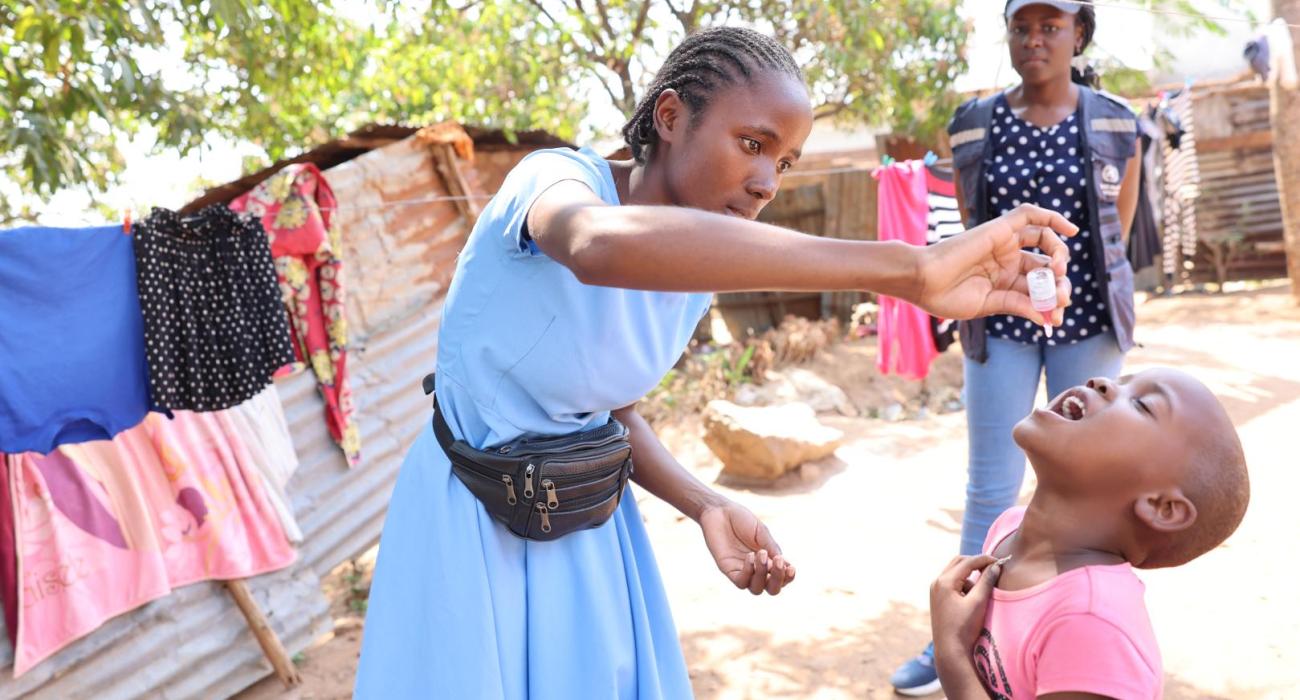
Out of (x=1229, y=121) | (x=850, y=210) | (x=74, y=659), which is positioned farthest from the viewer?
(x=1229, y=121)

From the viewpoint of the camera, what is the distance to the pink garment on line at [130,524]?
331 centimetres

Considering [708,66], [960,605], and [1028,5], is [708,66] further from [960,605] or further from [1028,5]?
[1028,5]

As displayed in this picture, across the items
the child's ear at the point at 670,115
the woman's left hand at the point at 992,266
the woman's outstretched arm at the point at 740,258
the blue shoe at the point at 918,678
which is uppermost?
the child's ear at the point at 670,115

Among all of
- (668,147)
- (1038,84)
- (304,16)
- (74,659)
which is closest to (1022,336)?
(1038,84)

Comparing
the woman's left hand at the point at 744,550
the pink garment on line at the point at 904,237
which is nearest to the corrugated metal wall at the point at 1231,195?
the pink garment on line at the point at 904,237

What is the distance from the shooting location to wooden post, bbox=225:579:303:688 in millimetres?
3912

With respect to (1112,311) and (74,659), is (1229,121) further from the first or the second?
(74,659)

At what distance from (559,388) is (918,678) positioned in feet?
7.43

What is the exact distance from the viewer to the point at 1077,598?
60.1 inches

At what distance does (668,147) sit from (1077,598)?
953 mm

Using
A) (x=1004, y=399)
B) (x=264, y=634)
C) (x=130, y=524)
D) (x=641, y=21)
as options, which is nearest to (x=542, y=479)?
(x=1004, y=399)

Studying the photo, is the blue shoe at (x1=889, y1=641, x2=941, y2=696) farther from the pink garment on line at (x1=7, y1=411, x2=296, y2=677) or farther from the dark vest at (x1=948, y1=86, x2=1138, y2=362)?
the pink garment on line at (x1=7, y1=411, x2=296, y2=677)

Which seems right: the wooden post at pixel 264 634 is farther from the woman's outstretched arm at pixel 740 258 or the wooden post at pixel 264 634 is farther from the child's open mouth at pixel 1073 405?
the woman's outstretched arm at pixel 740 258

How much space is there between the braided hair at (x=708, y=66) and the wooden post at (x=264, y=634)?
316 centimetres
